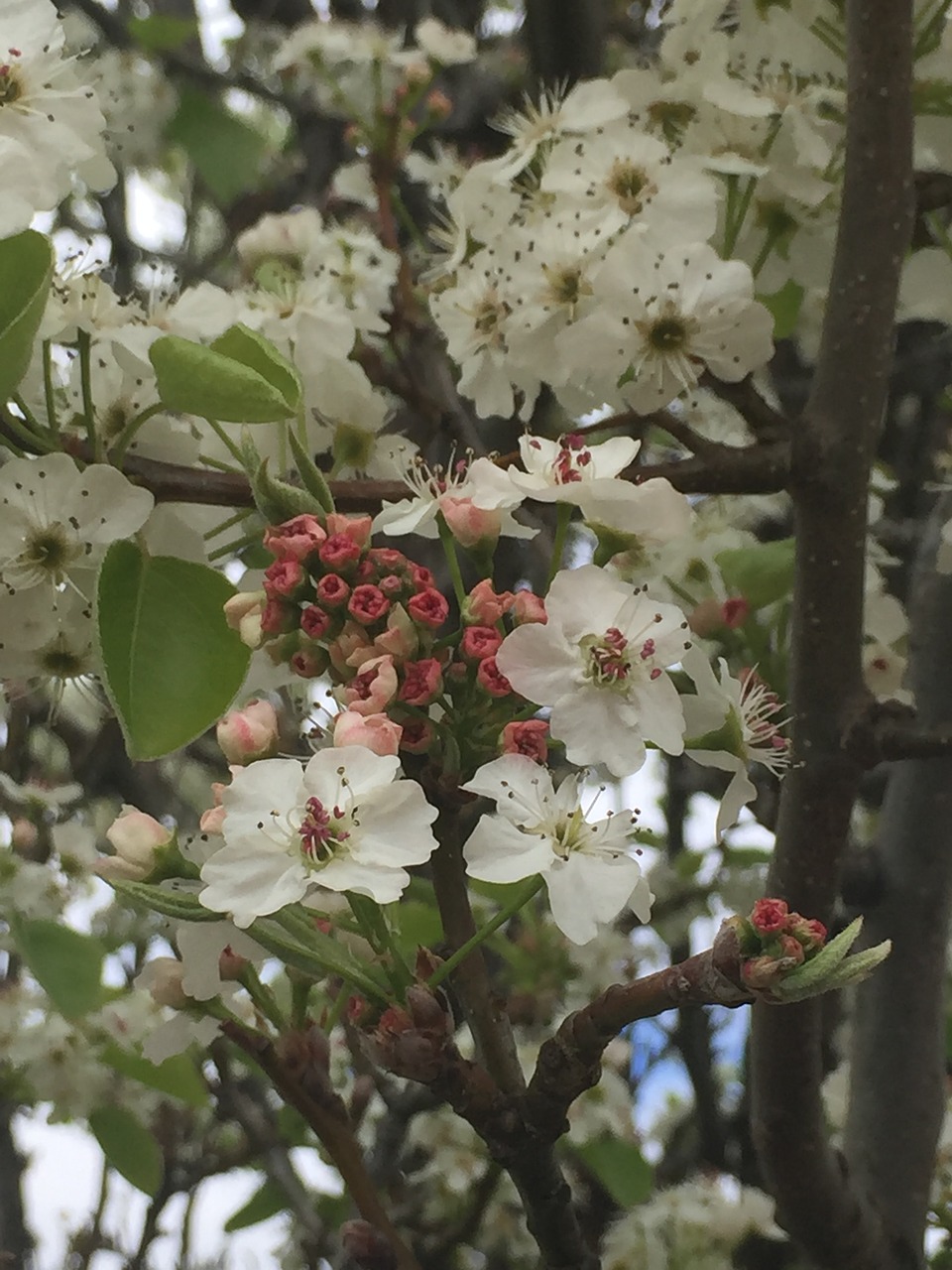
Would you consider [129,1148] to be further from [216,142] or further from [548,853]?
[216,142]

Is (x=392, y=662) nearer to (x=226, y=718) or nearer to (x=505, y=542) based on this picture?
(x=226, y=718)

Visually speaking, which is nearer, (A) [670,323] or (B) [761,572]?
(A) [670,323]

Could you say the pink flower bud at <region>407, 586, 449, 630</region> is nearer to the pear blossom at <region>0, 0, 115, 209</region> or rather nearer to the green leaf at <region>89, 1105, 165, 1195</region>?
the pear blossom at <region>0, 0, 115, 209</region>

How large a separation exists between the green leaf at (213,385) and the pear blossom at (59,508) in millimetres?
57

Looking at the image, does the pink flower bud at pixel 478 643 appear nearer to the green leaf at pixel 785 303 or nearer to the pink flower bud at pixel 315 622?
the pink flower bud at pixel 315 622

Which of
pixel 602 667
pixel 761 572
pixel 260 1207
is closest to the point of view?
pixel 602 667

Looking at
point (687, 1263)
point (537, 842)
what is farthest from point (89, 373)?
point (687, 1263)

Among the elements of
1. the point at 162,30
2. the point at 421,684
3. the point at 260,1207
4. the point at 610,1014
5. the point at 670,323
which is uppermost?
the point at 162,30

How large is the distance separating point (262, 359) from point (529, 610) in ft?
0.54

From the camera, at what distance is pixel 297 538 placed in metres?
0.47

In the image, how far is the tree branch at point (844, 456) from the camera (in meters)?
0.65

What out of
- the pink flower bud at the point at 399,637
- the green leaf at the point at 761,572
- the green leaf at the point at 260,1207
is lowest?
the green leaf at the point at 260,1207

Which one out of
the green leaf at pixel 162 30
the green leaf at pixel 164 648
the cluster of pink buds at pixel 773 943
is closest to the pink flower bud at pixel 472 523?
the green leaf at pixel 164 648

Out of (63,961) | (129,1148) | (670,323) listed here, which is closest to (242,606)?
(670,323)
